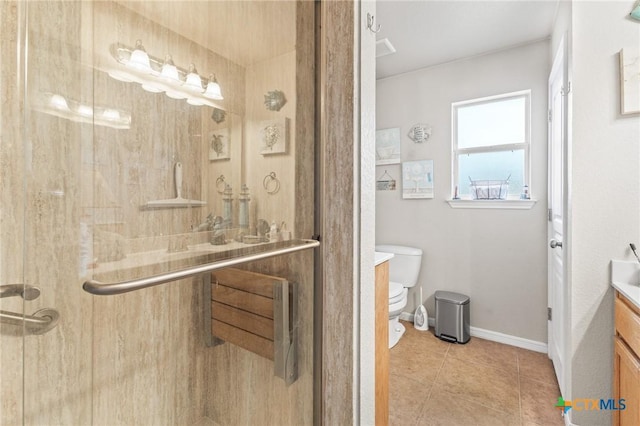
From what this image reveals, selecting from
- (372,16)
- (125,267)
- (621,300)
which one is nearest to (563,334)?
(621,300)

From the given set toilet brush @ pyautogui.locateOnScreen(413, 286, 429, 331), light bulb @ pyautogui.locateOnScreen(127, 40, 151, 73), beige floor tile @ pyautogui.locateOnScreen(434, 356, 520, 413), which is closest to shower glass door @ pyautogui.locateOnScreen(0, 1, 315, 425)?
light bulb @ pyautogui.locateOnScreen(127, 40, 151, 73)

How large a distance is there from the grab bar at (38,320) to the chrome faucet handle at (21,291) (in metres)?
0.03

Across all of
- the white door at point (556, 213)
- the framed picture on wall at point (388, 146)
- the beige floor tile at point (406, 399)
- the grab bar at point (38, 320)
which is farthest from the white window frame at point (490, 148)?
the grab bar at point (38, 320)

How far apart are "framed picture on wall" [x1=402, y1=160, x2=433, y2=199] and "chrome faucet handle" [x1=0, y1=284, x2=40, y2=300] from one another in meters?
2.71

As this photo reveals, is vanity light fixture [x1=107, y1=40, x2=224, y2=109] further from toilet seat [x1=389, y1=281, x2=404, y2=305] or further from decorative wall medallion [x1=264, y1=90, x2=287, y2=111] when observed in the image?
toilet seat [x1=389, y1=281, x2=404, y2=305]

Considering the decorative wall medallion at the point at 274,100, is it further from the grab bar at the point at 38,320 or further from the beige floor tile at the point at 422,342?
the beige floor tile at the point at 422,342

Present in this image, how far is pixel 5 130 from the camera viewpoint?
0.58 meters

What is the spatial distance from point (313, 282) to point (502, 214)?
213 cm

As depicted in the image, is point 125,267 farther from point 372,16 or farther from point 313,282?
point 372,16

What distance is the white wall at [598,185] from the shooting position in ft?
4.57

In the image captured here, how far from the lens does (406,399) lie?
1.76 metres

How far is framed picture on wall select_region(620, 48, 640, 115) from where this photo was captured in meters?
1.35

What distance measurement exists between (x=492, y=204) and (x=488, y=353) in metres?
1.18

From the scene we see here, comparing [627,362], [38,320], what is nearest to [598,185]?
[627,362]
